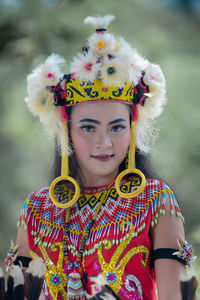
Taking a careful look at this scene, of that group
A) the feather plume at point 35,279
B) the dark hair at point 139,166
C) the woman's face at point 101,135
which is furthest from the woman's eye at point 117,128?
the feather plume at point 35,279

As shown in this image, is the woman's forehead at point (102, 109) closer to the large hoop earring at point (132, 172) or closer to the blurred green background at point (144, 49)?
the large hoop earring at point (132, 172)

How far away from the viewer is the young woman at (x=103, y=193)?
2.52 m

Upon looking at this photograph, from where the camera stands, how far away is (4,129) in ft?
25.8

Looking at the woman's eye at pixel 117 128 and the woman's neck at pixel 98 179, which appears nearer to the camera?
the woman's eye at pixel 117 128

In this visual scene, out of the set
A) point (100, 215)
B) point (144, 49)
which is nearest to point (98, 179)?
point (100, 215)

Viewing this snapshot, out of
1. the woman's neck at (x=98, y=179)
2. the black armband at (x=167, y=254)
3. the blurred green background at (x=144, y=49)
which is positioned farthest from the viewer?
the blurred green background at (x=144, y=49)

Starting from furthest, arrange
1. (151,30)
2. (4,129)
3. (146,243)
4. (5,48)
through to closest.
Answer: (4,129) → (5,48) → (151,30) → (146,243)

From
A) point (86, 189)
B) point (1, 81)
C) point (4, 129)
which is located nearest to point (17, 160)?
point (4, 129)

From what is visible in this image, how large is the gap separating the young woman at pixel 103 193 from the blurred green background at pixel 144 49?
3.32 m

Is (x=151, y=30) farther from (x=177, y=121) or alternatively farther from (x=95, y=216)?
(x=95, y=216)

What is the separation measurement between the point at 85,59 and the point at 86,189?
0.62 meters

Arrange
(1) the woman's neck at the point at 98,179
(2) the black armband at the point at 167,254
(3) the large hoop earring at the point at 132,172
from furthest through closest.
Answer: (1) the woman's neck at the point at 98,179 → (3) the large hoop earring at the point at 132,172 → (2) the black armband at the point at 167,254

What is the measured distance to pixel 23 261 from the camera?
2.81 metres

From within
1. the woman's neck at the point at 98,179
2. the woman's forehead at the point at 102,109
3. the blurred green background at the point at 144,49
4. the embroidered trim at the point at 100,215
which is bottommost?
the embroidered trim at the point at 100,215
